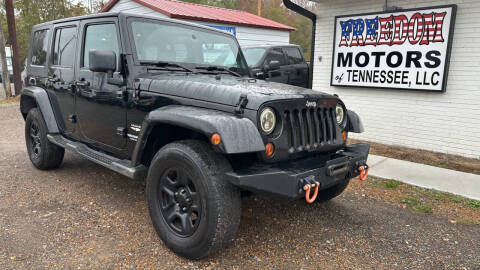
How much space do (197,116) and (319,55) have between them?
19.6ft

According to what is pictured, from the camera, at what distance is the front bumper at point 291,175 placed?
250 cm

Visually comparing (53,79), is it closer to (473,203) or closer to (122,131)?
(122,131)

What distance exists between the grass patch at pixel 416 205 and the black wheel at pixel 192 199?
2.38m

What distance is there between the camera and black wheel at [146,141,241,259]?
2586mm

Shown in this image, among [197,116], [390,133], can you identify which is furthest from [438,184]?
[197,116]

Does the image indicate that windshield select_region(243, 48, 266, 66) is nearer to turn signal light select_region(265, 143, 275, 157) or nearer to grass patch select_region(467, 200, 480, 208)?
grass patch select_region(467, 200, 480, 208)

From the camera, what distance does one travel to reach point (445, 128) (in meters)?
6.20

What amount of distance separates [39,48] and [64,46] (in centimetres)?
89

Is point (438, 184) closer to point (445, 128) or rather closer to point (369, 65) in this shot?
point (445, 128)

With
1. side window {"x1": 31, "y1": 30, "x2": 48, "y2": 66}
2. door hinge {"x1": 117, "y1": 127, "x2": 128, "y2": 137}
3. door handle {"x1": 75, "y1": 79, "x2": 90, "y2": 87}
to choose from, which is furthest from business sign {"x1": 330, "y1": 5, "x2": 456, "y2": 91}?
side window {"x1": 31, "y1": 30, "x2": 48, "y2": 66}

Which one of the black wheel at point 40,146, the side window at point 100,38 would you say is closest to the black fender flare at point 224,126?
the side window at point 100,38

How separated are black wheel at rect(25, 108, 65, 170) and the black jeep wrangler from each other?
25cm

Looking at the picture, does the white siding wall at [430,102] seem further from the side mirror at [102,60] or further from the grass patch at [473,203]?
the side mirror at [102,60]

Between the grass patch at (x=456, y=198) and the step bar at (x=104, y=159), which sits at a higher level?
the step bar at (x=104, y=159)
